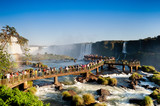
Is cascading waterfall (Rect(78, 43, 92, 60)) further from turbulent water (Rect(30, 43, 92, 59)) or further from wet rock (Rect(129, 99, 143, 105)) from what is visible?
wet rock (Rect(129, 99, 143, 105))

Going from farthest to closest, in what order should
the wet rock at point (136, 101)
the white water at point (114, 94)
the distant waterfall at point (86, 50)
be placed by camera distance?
the distant waterfall at point (86, 50), the white water at point (114, 94), the wet rock at point (136, 101)

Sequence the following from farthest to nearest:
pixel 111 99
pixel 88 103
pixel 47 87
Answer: pixel 47 87 < pixel 111 99 < pixel 88 103

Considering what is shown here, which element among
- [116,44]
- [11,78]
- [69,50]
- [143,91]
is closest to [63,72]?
[11,78]

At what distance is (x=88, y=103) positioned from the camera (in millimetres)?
14227

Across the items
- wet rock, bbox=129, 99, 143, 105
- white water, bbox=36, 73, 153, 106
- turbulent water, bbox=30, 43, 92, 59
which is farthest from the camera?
turbulent water, bbox=30, 43, 92, 59

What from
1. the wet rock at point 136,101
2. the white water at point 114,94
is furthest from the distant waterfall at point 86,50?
the wet rock at point 136,101

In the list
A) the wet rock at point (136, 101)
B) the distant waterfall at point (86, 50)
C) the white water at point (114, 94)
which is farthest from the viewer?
the distant waterfall at point (86, 50)

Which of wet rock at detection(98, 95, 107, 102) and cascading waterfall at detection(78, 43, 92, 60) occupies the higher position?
cascading waterfall at detection(78, 43, 92, 60)

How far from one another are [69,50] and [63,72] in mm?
99641

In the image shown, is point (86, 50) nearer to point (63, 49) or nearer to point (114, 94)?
point (63, 49)

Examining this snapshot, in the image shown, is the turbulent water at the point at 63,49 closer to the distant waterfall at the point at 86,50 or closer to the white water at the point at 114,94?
the distant waterfall at the point at 86,50

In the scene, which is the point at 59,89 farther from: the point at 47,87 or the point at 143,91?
the point at 143,91

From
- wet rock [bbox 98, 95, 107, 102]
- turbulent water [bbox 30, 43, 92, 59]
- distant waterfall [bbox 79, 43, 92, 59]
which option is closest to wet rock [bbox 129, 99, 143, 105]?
wet rock [bbox 98, 95, 107, 102]

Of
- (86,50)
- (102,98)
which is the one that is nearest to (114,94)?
(102,98)
